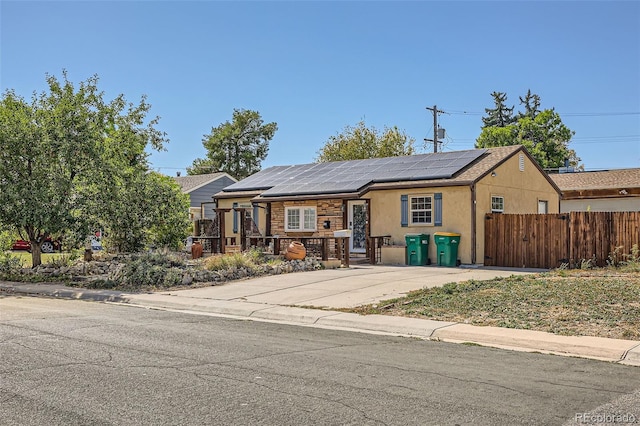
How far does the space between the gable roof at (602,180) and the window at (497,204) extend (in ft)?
36.2

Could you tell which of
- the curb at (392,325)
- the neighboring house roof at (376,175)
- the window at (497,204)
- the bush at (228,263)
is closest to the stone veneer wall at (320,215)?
the neighboring house roof at (376,175)

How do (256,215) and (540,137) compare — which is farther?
(540,137)

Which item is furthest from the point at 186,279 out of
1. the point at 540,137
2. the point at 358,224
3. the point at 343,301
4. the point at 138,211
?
the point at 540,137

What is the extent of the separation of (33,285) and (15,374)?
12063 millimetres

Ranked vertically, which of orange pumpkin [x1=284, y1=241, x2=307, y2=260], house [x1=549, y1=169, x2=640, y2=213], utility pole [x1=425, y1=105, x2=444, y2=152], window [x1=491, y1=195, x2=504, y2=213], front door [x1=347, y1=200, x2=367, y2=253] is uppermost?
utility pole [x1=425, y1=105, x2=444, y2=152]

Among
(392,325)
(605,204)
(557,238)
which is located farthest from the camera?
(605,204)

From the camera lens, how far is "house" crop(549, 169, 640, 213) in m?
32.1

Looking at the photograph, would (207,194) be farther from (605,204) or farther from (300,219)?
(605,204)

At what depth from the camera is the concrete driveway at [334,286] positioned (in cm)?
1426

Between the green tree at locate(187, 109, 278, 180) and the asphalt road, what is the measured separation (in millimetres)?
53148

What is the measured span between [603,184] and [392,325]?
26.4 meters

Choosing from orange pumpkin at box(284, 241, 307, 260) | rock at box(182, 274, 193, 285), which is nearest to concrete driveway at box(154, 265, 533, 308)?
rock at box(182, 274, 193, 285)

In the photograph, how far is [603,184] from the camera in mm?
33312

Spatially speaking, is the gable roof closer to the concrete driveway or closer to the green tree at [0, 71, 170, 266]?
the concrete driveway
